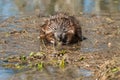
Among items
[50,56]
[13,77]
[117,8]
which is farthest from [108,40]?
[117,8]

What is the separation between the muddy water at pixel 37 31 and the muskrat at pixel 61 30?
23 cm

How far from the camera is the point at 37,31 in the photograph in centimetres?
1130

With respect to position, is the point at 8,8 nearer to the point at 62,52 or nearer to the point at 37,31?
the point at 37,31

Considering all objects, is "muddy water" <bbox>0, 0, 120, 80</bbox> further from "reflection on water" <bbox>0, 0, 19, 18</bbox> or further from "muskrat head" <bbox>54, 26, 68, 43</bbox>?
"muskrat head" <bbox>54, 26, 68, 43</bbox>

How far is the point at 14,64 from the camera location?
8094mm

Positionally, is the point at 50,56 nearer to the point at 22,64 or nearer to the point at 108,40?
the point at 22,64

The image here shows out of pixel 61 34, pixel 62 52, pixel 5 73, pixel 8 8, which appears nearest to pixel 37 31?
pixel 61 34

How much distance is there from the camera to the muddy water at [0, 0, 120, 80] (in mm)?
7617

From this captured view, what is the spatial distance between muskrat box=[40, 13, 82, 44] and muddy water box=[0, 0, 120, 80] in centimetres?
23

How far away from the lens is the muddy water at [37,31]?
762 cm

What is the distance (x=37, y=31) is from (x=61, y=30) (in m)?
1.64

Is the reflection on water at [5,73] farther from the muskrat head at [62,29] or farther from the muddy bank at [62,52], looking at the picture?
the muskrat head at [62,29]

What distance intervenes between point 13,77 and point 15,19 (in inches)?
207

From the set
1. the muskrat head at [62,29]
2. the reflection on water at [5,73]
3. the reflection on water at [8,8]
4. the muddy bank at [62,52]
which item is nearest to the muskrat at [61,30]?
the muskrat head at [62,29]
